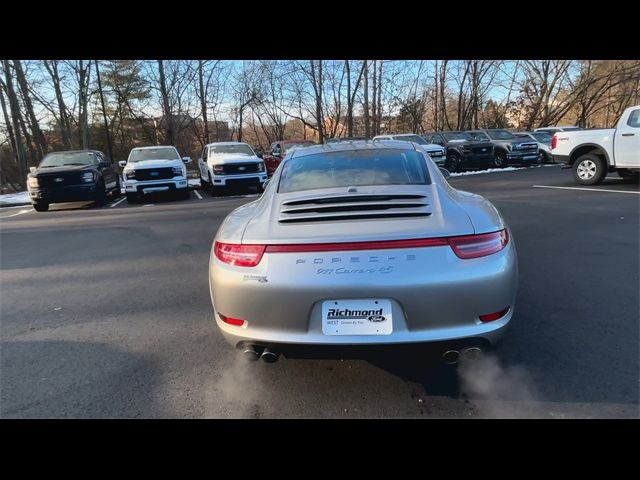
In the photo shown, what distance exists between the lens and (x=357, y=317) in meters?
2.22

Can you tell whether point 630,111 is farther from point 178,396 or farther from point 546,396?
point 178,396

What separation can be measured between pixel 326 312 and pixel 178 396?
1.23 metres

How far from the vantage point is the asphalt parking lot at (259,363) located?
99.4 inches

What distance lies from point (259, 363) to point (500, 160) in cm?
1939

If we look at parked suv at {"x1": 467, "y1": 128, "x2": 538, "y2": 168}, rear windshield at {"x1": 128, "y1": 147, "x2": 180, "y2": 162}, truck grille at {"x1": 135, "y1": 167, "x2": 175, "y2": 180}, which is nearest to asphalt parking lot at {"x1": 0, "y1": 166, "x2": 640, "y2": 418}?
truck grille at {"x1": 135, "y1": 167, "x2": 175, "y2": 180}

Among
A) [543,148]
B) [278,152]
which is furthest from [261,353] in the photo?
[543,148]

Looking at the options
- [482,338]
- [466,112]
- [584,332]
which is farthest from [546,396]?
[466,112]

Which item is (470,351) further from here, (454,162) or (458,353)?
(454,162)

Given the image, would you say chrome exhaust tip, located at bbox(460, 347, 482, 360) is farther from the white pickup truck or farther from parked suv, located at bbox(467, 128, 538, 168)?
parked suv, located at bbox(467, 128, 538, 168)

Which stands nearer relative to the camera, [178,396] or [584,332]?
[178,396]

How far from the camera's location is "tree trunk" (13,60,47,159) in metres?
21.6

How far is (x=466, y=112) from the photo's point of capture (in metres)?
33.0

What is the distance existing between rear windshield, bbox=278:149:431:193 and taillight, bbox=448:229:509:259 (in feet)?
2.61

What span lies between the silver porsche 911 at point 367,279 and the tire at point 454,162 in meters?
17.7
